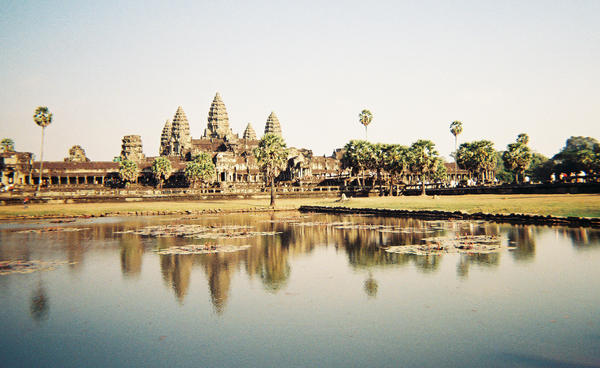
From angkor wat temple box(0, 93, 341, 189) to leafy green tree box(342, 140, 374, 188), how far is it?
21.2 m

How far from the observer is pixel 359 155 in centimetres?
9600

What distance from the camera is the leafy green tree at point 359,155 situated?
313 feet

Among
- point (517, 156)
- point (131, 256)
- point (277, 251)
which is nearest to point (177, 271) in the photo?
point (131, 256)

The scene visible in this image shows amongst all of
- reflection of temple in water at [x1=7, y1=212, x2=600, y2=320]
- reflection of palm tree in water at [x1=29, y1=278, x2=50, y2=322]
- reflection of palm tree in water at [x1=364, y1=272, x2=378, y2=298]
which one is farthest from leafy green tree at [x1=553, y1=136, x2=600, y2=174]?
reflection of palm tree in water at [x1=29, y1=278, x2=50, y2=322]

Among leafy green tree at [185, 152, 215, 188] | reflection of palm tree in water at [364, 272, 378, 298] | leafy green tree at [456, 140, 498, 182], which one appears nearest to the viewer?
reflection of palm tree in water at [364, 272, 378, 298]

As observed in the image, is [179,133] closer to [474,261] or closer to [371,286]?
[474,261]

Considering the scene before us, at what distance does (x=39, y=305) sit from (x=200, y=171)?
108m

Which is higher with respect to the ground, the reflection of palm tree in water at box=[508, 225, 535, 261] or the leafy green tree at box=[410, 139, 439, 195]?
the leafy green tree at box=[410, 139, 439, 195]

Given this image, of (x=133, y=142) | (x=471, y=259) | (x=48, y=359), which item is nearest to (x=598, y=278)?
(x=471, y=259)

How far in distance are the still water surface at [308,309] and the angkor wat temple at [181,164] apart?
97.0 meters

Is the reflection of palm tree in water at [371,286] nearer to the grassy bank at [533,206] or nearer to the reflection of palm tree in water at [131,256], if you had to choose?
the reflection of palm tree in water at [131,256]

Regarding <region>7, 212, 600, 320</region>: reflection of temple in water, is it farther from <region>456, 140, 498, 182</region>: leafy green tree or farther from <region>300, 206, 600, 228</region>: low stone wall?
<region>456, 140, 498, 182</region>: leafy green tree

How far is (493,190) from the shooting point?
252 feet

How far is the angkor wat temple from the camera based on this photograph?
122 m
